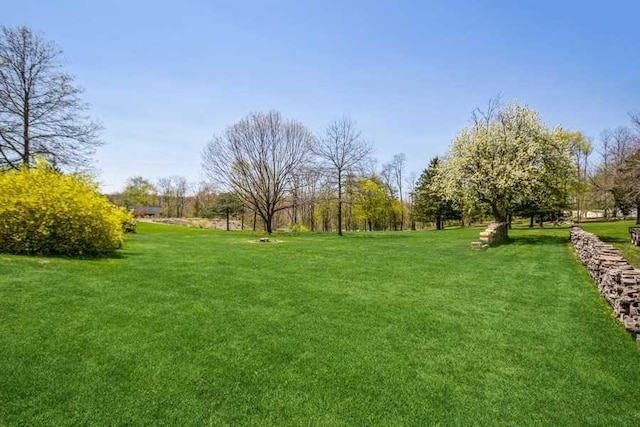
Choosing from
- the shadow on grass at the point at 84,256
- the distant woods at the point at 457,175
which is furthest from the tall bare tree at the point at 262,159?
the shadow on grass at the point at 84,256

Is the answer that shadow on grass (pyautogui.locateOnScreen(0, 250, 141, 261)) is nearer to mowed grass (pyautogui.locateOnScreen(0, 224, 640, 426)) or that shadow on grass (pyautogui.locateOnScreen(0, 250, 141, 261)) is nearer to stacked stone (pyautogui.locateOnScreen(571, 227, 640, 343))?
mowed grass (pyautogui.locateOnScreen(0, 224, 640, 426))

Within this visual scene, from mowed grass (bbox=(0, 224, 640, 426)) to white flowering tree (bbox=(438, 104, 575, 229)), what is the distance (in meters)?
10.1

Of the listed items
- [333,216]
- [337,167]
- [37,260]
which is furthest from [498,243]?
[333,216]

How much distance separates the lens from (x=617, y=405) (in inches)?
129

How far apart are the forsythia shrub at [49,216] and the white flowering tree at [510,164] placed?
14200mm

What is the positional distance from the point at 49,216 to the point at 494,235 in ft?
48.8

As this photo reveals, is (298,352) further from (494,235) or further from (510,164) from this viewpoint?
(510,164)

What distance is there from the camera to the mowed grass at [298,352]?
9.91 ft

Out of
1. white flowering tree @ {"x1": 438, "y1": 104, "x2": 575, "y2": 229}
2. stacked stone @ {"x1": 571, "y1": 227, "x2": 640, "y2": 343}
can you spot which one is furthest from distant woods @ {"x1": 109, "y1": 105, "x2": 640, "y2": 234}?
stacked stone @ {"x1": 571, "y1": 227, "x2": 640, "y2": 343}

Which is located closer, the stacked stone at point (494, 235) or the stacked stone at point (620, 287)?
the stacked stone at point (620, 287)

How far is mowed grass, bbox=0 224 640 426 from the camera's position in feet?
9.91

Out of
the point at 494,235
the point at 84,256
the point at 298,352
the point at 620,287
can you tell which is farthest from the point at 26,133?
the point at 620,287

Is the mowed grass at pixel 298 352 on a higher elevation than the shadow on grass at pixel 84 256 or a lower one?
lower

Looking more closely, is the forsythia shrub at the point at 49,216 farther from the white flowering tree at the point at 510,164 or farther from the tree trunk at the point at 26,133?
the white flowering tree at the point at 510,164
